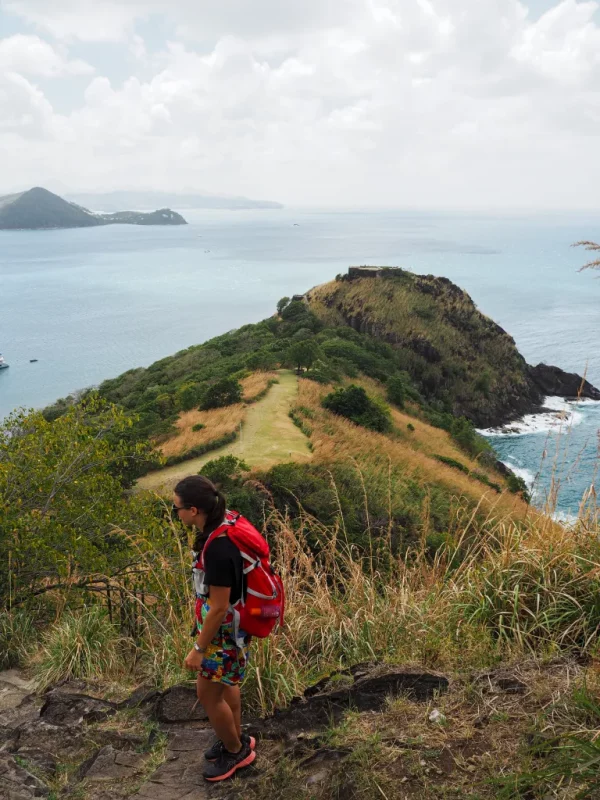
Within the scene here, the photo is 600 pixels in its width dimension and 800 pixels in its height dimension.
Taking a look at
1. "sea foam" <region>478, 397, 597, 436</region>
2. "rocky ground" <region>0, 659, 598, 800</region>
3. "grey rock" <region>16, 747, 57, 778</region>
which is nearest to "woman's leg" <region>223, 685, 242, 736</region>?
"rocky ground" <region>0, 659, 598, 800</region>

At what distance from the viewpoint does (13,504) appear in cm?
685

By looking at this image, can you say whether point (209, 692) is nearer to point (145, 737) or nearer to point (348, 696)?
point (145, 737)

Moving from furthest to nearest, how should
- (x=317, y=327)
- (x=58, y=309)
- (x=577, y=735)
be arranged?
1. (x=58, y=309)
2. (x=317, y=327)
3. (x=577, y=735)

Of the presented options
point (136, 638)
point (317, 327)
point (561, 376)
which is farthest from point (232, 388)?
point (561, 376)

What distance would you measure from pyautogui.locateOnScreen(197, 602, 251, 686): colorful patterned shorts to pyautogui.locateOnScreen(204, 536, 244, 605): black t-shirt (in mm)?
274

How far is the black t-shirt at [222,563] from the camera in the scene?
294cm

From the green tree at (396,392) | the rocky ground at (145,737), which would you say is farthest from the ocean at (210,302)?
the green tree at (396,392)

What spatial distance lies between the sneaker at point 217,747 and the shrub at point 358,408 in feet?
88.2

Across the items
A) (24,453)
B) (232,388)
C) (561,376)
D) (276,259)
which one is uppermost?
(276,259)

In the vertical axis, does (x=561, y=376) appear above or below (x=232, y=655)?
below

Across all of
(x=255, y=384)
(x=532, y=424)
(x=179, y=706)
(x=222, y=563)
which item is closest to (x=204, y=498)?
(x=222, y=563)

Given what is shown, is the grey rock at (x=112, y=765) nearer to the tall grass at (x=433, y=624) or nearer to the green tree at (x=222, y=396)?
the tall grass at (x=433, y=624)

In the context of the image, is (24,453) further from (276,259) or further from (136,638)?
(276,259)

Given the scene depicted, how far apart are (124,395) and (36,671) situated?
41143 millimetres
